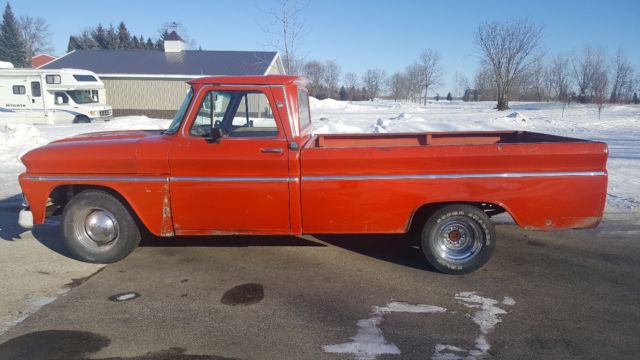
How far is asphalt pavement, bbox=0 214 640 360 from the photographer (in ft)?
10.8

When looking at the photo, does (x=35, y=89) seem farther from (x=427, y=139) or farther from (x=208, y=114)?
(x=427, y=139)

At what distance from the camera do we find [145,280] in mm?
4543

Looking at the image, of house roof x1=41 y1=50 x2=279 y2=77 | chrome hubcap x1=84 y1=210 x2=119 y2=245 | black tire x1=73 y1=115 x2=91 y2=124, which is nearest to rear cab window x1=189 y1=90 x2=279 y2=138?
chrome hubcap x1=84 y1=210 x2=119 y2=245

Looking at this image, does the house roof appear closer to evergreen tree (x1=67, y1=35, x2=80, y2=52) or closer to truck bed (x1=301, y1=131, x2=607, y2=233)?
truck bed (x1=301, y1=131, x2=607, y2=233)

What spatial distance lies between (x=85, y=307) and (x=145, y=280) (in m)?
0.67

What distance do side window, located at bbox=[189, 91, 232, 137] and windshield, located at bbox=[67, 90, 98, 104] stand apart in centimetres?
2329

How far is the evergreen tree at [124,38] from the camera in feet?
234

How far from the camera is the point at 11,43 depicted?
67.3m

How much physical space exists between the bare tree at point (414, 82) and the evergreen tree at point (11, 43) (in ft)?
203

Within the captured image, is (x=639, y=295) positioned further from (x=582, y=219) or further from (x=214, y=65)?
(x=214, y=65)

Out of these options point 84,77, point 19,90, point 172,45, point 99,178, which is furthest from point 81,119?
point 99,178

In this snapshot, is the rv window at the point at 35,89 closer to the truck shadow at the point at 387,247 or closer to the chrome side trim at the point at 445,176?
the truck shadow at the point at 387,247

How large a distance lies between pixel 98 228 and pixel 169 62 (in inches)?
1216

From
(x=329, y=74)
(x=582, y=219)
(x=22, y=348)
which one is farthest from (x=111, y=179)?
(x=329, y=74)
